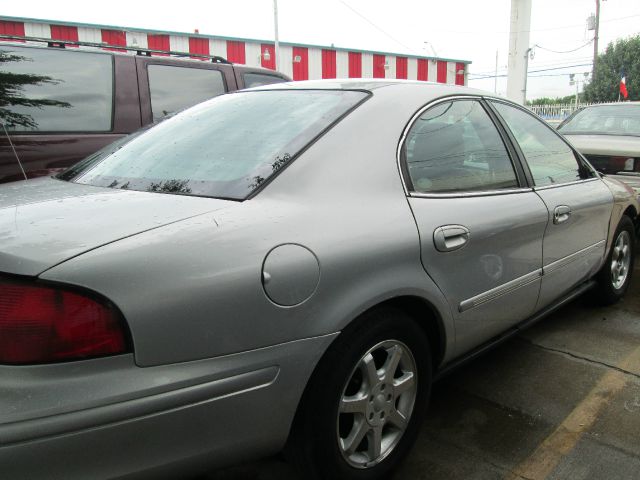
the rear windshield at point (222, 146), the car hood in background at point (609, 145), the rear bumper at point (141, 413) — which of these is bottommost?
the rear bumper at point (141, 413)

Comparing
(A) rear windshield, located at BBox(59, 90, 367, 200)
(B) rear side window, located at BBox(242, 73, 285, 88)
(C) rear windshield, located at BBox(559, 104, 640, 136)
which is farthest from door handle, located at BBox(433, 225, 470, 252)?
(C) rear windshield, located at BBox(559, 104, 640, 136)

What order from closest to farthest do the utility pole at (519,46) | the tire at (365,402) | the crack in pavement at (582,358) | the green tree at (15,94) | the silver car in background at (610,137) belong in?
the tire at (365,402), the crack in pavement at (582,358), the green tree at (15,94), the silver car in background at (610,137), the utility pole at (519,46)

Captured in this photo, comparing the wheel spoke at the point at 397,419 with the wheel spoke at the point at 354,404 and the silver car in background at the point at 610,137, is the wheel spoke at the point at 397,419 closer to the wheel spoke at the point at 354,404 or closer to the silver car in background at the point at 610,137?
the wheel spoke at the point at 354,404

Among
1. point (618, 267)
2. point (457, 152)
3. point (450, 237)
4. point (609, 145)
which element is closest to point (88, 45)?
point (457, 152)

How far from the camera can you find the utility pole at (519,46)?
15.7 meters

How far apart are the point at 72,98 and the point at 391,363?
3204mm

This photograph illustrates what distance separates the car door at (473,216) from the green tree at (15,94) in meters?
2.79

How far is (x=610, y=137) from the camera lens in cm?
605

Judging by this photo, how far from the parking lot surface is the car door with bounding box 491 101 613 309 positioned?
15.3 inches

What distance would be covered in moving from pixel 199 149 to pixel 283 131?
1.11 feet

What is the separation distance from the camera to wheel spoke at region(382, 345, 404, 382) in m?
1.97

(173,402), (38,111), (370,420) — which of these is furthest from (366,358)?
(38,111)

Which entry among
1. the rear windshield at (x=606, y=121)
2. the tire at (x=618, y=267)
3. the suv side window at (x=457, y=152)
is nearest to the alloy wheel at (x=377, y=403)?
the suv side window at (x=457, y=152)

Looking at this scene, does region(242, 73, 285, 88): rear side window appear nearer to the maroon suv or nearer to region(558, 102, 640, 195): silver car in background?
the maroon suv
